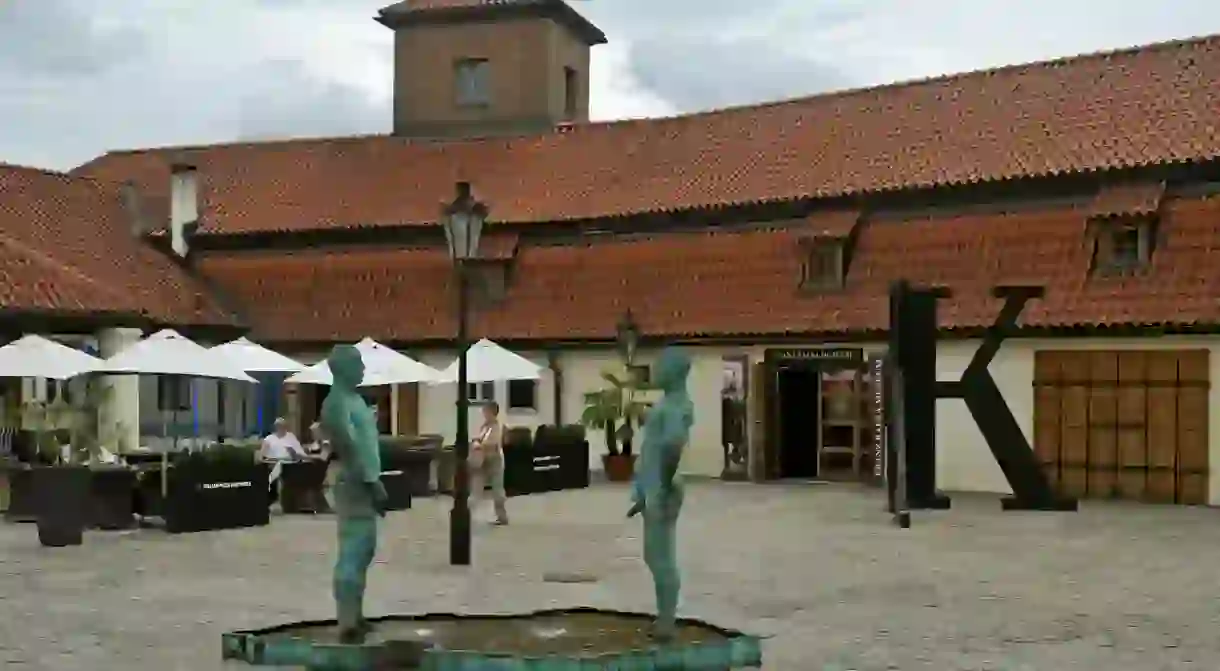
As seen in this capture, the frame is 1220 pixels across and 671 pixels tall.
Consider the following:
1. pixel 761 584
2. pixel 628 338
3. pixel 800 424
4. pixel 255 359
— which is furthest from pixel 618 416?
pixel 761 584

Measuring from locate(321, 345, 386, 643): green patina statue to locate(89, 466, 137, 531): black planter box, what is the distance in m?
10.4

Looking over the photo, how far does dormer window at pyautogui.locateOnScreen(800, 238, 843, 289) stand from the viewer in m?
29.9

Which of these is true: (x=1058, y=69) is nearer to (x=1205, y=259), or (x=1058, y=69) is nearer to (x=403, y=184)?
(x=1205, y=259)

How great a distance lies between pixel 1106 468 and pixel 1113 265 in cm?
335

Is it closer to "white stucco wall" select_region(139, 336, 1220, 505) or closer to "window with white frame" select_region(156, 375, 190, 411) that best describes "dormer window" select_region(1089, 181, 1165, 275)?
"white stucco wall" select_region(139, 336, 1220, 505)

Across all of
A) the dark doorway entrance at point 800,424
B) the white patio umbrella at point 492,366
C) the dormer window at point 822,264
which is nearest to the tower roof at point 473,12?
the dormer window at point 822,264

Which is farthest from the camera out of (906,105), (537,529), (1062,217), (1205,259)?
(906,105)

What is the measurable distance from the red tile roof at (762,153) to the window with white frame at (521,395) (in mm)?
3574

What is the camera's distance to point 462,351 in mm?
16609

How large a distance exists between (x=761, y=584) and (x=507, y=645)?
5.77 meters

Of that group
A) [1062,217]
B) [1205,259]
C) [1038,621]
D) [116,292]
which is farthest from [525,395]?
[1038,621]

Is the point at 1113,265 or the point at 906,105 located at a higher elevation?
the point at 906,105

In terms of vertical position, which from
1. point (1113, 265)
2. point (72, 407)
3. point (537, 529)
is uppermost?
point (1113, 265)

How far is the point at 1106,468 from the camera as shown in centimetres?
2608
